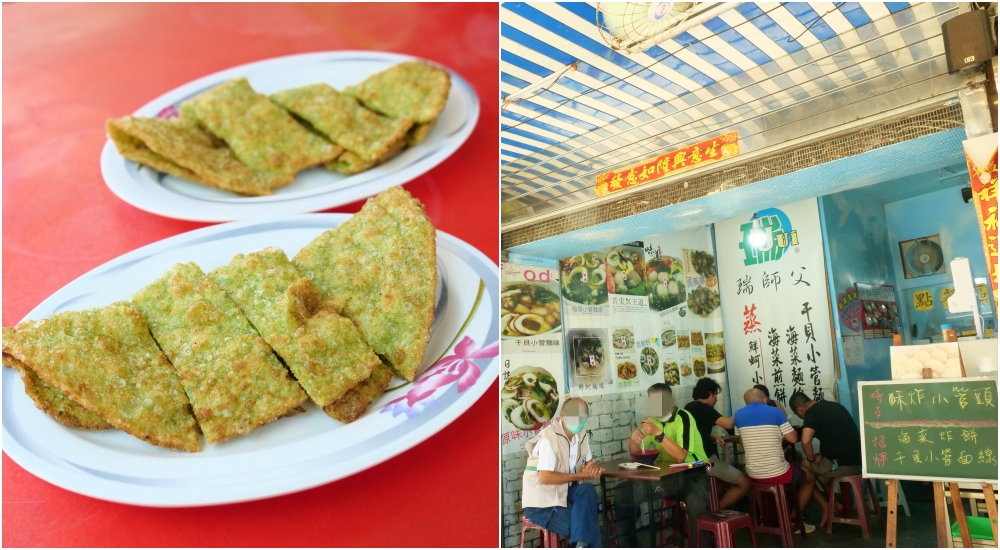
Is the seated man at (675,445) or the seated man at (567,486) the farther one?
the seated man at (675,445)

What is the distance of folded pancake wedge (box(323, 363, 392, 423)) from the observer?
6.01ft

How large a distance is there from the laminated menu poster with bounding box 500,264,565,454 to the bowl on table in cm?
71

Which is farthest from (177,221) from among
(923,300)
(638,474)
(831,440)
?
(923,300)

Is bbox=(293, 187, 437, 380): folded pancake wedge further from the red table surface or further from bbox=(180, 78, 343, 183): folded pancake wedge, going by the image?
bbox=(180, 78, 343, 183): folded pancake wedge

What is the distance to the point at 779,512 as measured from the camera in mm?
4070

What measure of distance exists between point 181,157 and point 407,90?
1016mm

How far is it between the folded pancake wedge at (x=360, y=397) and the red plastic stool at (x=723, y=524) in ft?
9.14

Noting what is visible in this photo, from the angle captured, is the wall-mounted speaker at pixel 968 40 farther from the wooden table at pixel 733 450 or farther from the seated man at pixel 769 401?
the wooden table at pixel 733 450

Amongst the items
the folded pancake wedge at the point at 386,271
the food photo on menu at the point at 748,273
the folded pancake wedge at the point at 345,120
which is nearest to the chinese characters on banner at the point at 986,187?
the food photo on menu at the point at 748,273

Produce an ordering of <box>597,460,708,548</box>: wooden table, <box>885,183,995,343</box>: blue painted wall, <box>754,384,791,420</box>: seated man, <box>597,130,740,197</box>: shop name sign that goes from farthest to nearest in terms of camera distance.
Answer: <box>754,384,791,420</box>: seated man < <box>885,183,995,343</box>: blue painted wall < <box>597,460,708,548</box>: wooden table < <box>597,130,740,197</box>: shop name sign

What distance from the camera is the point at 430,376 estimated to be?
77.0 inches

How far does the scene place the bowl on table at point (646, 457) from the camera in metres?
4.46

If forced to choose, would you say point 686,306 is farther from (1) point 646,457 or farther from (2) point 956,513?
(2) point 956,513

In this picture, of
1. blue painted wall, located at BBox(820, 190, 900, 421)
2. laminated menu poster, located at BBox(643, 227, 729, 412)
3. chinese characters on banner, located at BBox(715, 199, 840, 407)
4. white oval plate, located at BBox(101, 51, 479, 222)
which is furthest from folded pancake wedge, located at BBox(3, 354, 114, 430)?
blue painted wall, located at BBox(820, 190, 900, 421)
